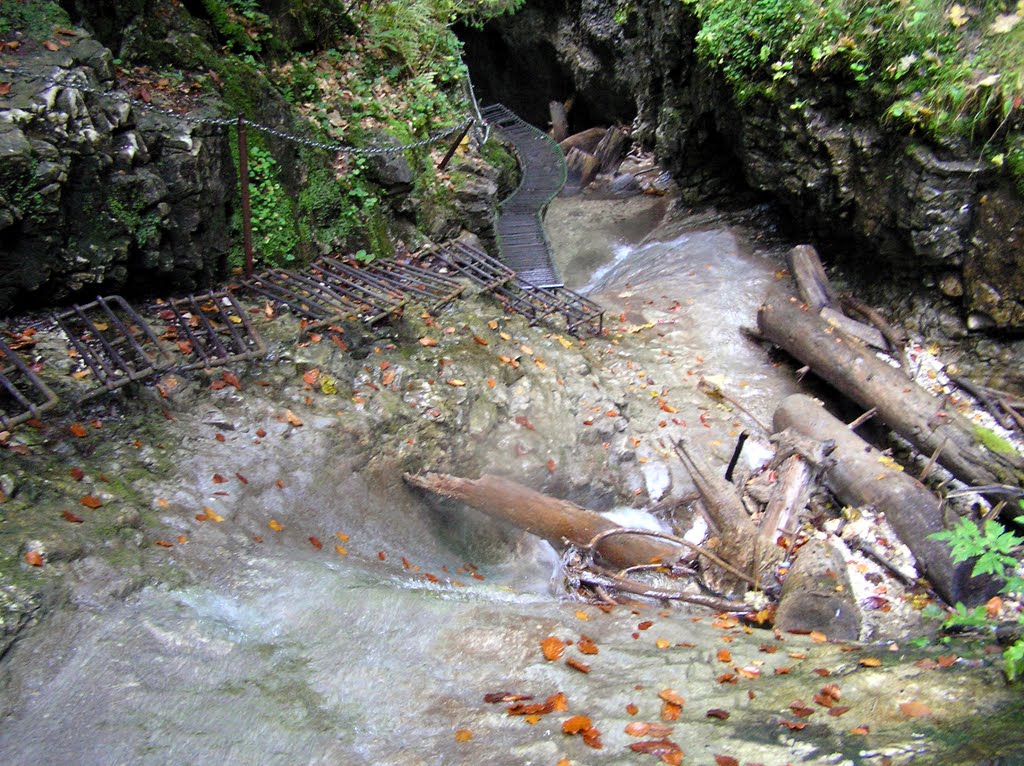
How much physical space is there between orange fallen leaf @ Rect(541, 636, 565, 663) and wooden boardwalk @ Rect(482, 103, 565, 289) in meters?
5.96

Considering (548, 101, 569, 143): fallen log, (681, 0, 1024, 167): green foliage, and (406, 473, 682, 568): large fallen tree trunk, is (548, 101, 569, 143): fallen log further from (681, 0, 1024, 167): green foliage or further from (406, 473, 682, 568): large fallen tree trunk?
(406, 473, 682, 568): large fallen tree trunk

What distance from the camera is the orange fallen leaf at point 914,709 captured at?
2.53 metres

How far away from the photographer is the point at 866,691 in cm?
279

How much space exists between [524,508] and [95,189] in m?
4.12

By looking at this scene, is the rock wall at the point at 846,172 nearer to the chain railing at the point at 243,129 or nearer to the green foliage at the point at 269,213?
the chain railing at the point at 243,129

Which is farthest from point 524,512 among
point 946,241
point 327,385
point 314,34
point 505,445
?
point 314,34

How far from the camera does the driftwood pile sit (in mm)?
4762

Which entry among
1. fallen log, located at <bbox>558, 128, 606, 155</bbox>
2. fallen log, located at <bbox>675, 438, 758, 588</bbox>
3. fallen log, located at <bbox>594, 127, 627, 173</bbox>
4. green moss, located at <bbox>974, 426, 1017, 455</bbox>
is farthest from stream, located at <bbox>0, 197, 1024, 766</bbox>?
fallen log, located at <bbox>558, 128, 606, 155</bbox>

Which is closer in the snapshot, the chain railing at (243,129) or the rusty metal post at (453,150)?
the chain railing at (243,129)

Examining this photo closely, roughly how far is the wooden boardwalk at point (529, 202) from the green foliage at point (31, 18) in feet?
17.7

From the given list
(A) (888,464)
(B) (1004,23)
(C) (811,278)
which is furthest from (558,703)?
(B) (1004,23)

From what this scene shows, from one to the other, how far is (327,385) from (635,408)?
11.1 ft

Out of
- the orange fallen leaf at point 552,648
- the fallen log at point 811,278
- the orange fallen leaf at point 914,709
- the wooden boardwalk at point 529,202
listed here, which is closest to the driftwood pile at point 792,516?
the orange fallen leaf at point 552,648

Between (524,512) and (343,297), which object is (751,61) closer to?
(343,297)
